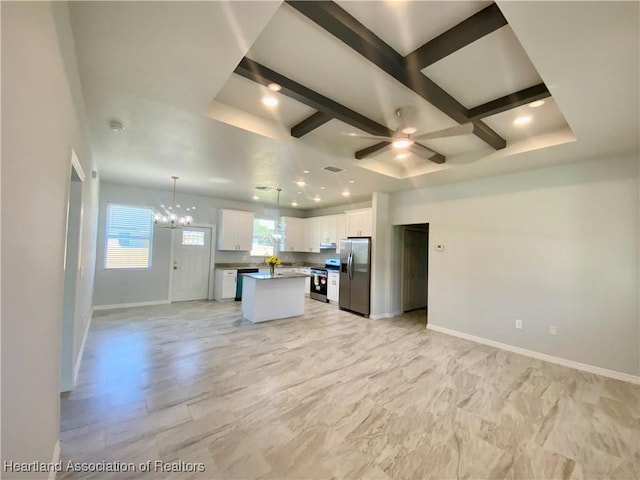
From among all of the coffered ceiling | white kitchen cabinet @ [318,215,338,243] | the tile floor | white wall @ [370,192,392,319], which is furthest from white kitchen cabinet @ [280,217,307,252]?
the tile floor

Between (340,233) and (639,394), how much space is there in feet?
18.6

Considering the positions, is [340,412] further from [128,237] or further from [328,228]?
[128,237]

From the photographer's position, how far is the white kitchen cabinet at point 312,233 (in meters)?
8.19

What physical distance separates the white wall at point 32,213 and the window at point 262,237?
6.39m

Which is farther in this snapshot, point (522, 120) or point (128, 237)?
point (128, 237)

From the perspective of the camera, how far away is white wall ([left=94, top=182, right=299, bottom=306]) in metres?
5.74

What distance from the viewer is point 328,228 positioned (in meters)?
7.80

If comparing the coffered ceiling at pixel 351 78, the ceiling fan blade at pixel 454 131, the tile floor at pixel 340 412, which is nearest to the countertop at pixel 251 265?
the tile floor at pixel 340 412

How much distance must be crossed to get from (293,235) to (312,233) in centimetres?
63

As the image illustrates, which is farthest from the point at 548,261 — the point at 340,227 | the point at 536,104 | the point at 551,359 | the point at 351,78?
the point at 340,227

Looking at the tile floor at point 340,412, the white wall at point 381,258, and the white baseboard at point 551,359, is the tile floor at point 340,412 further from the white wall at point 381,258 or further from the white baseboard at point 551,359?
the white wall at point 381,258

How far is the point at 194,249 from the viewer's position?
701 cm

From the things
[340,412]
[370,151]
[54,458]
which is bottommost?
[340,412]

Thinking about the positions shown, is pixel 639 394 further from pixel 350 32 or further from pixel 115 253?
pixel 115 253
